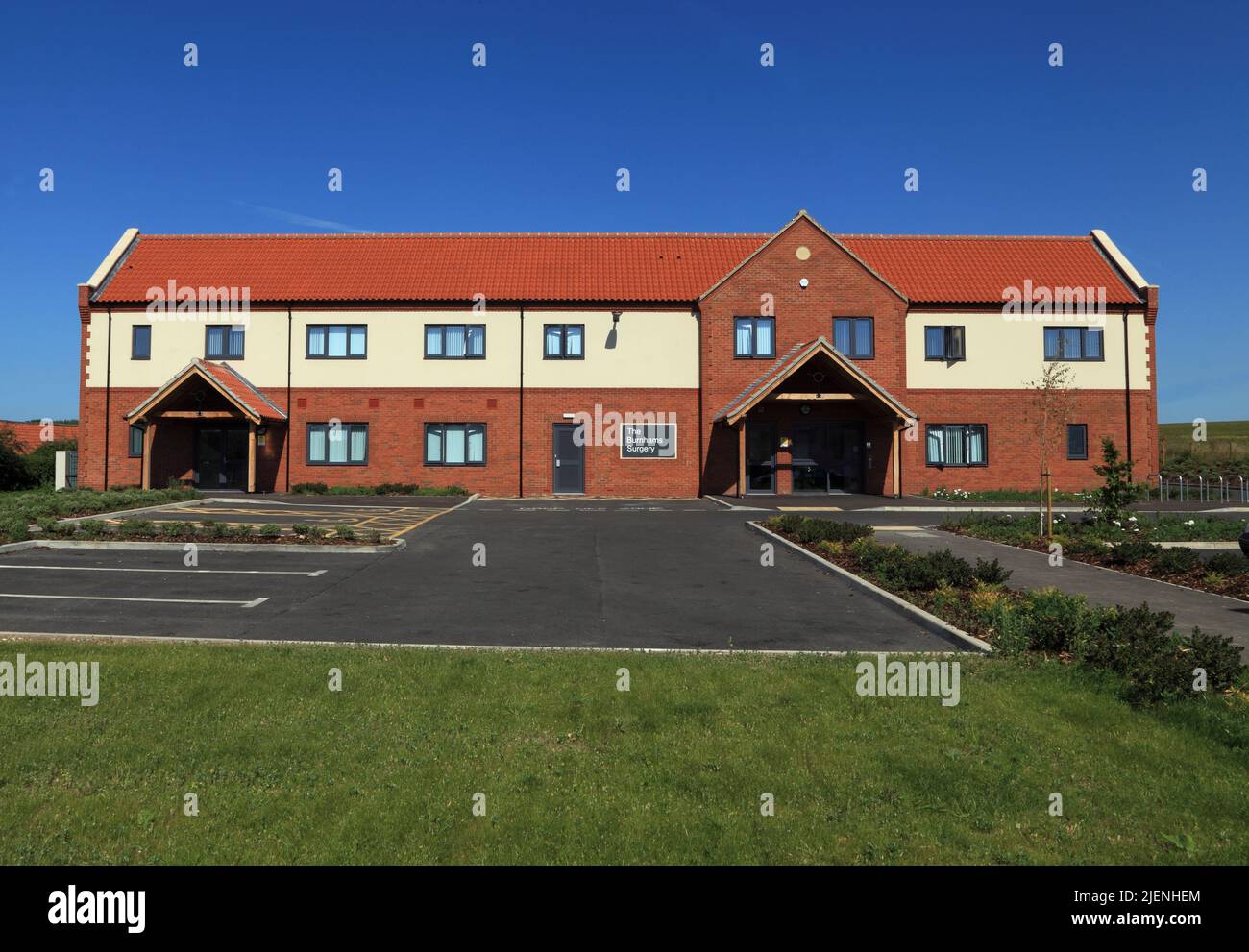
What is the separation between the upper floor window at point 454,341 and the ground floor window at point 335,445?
13.1 ft

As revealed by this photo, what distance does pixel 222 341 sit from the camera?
30625 millimetres

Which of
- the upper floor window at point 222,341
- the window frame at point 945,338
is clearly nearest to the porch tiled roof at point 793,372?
the window frame at point 945,338

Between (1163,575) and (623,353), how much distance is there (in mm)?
21039

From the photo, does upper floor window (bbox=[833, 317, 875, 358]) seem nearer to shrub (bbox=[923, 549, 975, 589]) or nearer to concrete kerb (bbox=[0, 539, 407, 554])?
shrub (bbox=[923, 549, 975, 589])

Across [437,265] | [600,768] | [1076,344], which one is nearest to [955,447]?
[1076,344]

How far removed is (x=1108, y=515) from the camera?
16.8 meters

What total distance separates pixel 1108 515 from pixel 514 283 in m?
22.5

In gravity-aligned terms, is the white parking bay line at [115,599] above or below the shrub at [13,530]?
below

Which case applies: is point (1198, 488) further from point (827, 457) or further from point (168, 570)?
point (168, 570)

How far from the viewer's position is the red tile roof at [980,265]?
3138 cm

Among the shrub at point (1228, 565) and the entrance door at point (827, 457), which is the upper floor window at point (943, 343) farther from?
the shrub at point (1228, 565)

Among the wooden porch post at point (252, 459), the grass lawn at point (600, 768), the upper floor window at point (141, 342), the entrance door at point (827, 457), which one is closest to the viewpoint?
the grass lawn at point (600, 768)
